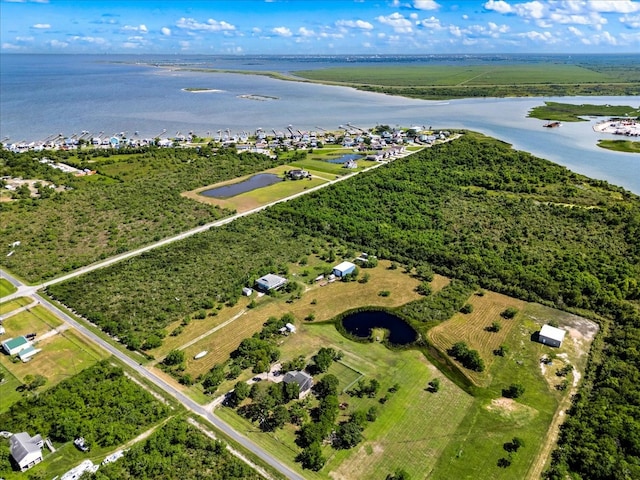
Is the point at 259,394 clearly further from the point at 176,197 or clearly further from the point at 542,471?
the point at 176,197

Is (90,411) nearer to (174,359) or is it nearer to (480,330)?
(174,359)

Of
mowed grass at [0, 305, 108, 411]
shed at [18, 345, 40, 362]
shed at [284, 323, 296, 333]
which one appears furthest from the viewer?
shed at [284, 323, 296, 333]

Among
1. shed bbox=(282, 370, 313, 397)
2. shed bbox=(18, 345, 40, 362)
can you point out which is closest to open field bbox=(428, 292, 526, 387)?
shed bbox=(282, 370, 313, 397)

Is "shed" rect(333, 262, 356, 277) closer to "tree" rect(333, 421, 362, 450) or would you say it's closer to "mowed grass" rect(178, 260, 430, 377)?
"mowed grass" rect(178, 260, 430, 377)

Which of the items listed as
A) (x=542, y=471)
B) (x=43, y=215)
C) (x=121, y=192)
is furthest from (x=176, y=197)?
(x=542, y=471)

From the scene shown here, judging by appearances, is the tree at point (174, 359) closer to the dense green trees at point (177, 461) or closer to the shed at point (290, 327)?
the dense green trees at point (177, 461)

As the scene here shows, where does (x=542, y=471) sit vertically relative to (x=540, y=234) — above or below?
below

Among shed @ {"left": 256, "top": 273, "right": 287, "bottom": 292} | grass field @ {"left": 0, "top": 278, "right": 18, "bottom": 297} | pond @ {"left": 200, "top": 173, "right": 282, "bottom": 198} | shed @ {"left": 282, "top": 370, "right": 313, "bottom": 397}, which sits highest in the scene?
pond @ {"left": 200, "top": 173, "right": 282, "bottom": 198}
